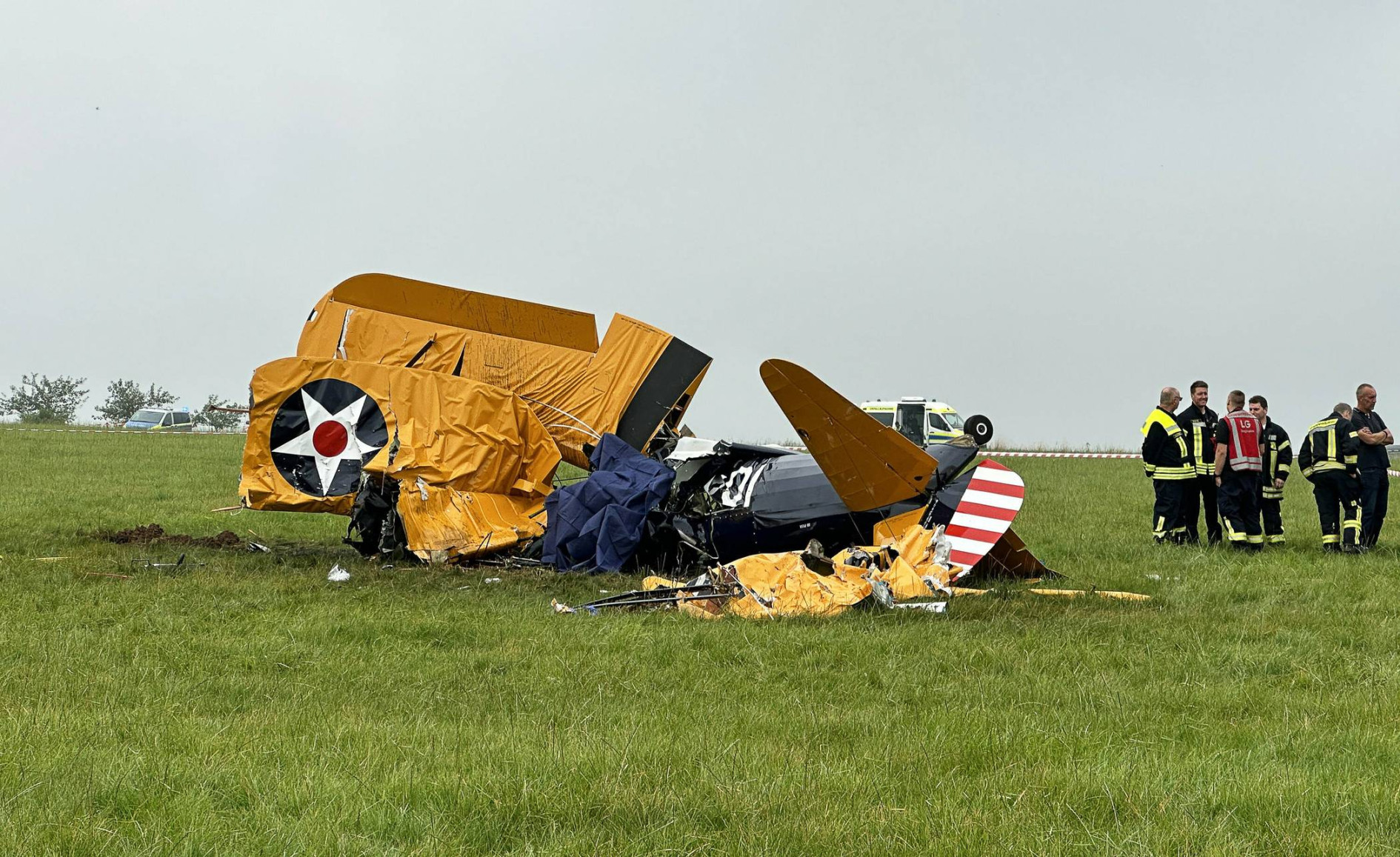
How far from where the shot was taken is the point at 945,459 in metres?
9.70

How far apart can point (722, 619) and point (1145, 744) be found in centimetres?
345

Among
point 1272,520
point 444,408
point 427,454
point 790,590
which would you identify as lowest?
point 790,590

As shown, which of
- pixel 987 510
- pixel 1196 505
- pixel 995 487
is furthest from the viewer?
pixel 1196 505

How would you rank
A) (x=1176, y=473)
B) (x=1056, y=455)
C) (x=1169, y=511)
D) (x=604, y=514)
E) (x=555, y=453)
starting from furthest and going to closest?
1. (x=1056, y=455)
2. (x=1169, y=511)
3. (x=1176, y=473)
4. (x=555, y=453)
5. (x=604, y=514)

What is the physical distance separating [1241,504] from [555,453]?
7655 mm

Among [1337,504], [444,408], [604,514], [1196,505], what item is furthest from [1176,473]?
[444,408]

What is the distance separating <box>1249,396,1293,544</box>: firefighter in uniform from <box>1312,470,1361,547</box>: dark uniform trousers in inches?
16.6

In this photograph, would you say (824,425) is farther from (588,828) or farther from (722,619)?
(588,828)

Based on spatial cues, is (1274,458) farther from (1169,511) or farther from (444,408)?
(444,408)

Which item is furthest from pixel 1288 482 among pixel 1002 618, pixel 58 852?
pixel 58 852

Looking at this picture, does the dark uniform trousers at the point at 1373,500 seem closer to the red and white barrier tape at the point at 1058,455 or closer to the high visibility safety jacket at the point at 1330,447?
the high visibility safety jacket at the point at 1330,447

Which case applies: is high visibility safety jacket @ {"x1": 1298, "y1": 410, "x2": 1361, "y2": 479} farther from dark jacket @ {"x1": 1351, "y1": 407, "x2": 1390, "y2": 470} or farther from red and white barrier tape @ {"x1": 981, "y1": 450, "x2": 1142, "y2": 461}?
red and white barrier tape @ {"x1": 981, "y1": 450, "x2": 1142, "y2": 461}

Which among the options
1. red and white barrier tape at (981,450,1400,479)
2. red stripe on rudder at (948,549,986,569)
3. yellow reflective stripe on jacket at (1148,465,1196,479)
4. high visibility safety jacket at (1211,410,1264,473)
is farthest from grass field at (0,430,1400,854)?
red and white barrier tape at (981,450,1400,479)

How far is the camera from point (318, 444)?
11062mm
